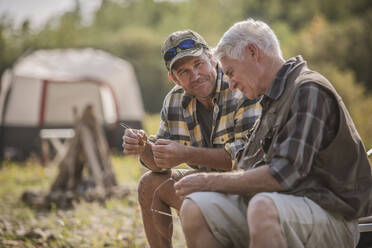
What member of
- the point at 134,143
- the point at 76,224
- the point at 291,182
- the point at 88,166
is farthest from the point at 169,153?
the point at 88,166

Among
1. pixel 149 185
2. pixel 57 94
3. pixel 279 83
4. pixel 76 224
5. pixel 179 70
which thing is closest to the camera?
pixel 279 83

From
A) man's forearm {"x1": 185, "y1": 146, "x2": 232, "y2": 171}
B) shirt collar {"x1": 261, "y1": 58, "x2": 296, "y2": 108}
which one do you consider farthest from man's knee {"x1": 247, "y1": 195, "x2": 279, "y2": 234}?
man's forearm {"x1": 185, "y1": 146, "x2": 232, "y2": 171}

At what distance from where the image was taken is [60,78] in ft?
33.5

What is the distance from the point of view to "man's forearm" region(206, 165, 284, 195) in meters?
2.07

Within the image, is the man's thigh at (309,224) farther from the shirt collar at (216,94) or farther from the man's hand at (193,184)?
the shirt collar at (216,94)

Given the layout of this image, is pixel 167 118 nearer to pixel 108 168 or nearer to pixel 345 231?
pixel 345 231

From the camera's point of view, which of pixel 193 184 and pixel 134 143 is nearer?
pixel 193 184

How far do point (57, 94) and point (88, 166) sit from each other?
458 centimetres

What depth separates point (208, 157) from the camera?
285 cm

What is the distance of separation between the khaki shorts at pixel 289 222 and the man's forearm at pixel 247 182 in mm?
46

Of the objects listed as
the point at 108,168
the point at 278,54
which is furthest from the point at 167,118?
Answer: the point at 108,168

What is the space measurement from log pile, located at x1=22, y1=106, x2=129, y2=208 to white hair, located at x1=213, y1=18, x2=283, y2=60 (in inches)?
166

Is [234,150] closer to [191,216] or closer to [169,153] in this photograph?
[169,153]

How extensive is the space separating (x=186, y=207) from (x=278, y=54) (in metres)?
0.89
